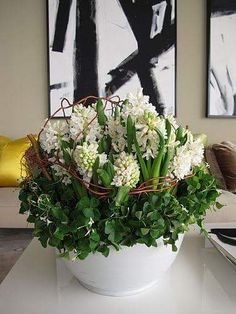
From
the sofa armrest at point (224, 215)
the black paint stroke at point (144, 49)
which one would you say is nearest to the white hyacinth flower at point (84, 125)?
the sofa armrest at point (224, 215)

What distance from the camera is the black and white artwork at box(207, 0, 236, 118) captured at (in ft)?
8.72

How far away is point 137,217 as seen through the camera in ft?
1.97

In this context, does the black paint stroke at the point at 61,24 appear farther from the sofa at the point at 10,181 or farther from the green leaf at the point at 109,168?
the green leaf at the point at 109,168

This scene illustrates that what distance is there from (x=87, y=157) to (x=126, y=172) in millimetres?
78

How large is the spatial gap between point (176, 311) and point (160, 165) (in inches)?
11.9

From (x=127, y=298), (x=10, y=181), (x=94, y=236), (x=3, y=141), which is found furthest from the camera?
(x=3, y=141)

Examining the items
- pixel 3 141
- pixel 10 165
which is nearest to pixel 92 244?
pixel 10 165

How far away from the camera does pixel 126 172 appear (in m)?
0.58

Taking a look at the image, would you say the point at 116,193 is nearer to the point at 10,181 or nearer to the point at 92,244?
the point at 92,244

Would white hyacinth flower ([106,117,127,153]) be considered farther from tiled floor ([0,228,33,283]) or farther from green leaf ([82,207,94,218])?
tiled floor ([0,228,33,283])

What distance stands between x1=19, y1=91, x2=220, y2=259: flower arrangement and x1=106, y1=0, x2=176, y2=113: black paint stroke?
82.0 inches

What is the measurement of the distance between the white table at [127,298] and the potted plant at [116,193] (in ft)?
0.14

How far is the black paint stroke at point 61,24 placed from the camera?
265 cm

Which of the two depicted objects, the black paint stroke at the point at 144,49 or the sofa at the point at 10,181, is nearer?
the sofa at the point at 10,181
